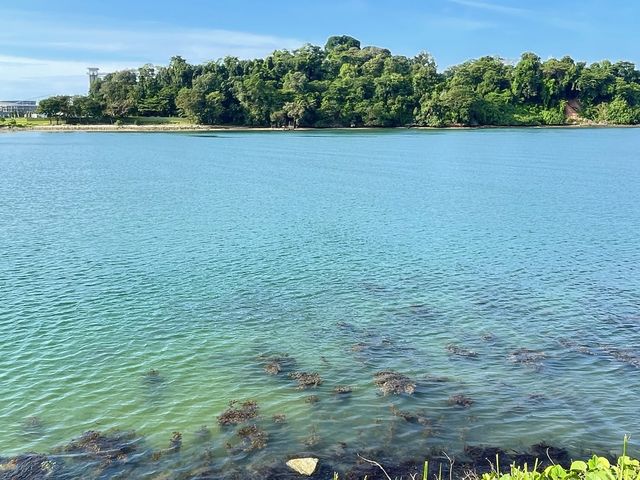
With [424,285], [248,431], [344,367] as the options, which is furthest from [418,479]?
[424,285]

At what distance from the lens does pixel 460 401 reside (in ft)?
48.3

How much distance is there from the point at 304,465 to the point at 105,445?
474 centimetres

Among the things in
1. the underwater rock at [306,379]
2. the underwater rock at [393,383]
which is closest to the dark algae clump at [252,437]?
the underwater rock at [306,379]

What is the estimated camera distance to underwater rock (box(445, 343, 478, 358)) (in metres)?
17.8

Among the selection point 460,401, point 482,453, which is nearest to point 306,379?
point 460,401

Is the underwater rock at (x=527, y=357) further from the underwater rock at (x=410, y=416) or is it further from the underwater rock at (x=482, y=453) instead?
the underwater rock at (x=482, y=453)

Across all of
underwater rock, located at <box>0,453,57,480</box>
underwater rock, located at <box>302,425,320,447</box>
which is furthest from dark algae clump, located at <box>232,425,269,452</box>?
underwater rock, located at <box>0,453,57,480</box>

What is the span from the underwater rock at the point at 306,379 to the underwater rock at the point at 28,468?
6.42 metres

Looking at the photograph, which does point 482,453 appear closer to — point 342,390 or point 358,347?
point 342,390

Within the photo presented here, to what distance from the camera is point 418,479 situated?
11289 mm

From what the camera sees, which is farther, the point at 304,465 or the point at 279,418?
the point at 279,418

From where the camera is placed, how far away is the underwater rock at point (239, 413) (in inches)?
546

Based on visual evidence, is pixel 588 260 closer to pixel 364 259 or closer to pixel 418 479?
pixel 364 259

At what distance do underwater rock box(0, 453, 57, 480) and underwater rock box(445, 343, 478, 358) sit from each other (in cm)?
1165
